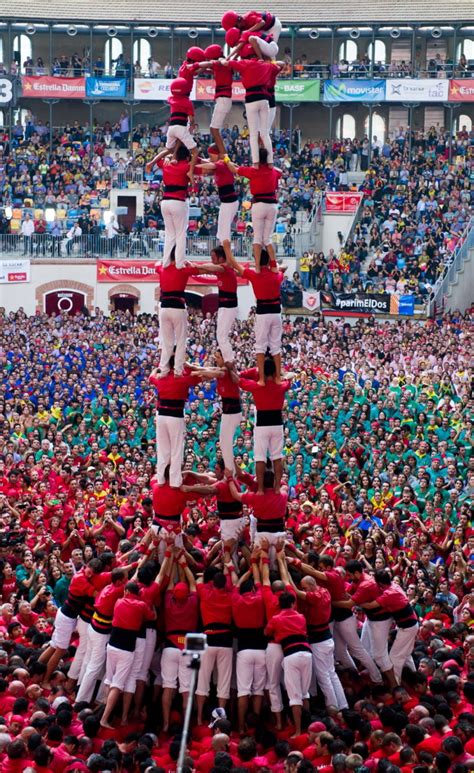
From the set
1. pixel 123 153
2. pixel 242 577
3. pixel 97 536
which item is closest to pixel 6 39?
pixel 123 153

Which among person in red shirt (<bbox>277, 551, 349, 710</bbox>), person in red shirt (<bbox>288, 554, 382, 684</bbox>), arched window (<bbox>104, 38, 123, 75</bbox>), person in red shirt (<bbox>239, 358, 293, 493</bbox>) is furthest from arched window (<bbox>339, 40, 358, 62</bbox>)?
person in red shirt (<bbox>277, 551, 349, 710</bbox>)

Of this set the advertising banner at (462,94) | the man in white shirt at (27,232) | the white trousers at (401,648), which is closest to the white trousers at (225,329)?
the white trousers at (401,648)

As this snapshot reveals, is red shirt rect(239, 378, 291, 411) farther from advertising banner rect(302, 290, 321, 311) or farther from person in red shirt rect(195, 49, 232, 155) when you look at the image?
advertising banner rect(302, 290, 321, 311)

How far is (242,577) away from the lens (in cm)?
1336

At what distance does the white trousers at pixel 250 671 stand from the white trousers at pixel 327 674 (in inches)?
22.9

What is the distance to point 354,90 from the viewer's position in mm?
40531

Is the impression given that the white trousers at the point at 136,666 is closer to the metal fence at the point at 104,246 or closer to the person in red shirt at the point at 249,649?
the person in red shirt at the point at 249,649

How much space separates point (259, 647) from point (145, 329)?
1744 centimetres

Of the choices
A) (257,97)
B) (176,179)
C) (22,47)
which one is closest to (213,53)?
(257,97)

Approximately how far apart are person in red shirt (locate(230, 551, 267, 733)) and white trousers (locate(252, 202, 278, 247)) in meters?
3.83

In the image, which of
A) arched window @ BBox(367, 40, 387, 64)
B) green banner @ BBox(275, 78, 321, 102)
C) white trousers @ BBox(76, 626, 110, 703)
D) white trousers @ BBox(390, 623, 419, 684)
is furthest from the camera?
arched window @ BBox(367, 40, 387, 64)

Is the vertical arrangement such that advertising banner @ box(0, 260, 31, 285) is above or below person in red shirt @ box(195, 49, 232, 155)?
below

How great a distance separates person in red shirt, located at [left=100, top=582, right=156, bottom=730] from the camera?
41.8 ft

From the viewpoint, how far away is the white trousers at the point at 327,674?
13.1 m
